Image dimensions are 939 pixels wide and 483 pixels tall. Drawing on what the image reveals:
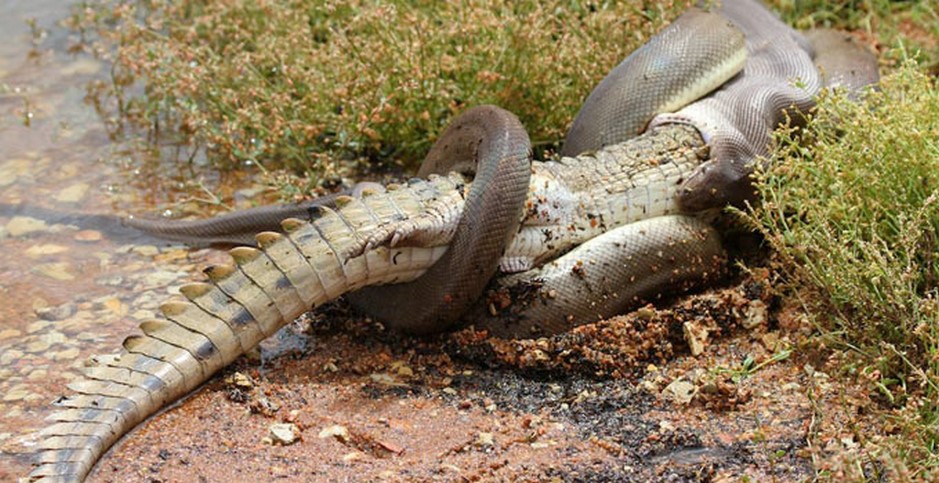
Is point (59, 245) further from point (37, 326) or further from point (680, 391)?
point (680, 391)

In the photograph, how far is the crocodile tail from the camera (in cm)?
456

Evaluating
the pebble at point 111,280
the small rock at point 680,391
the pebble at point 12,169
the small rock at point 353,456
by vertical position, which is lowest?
the pebble at point 12,169

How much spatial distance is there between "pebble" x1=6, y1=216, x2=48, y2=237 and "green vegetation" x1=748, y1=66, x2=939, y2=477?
3384 millimetres

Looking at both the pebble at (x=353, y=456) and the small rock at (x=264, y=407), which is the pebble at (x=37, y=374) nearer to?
the small rock at (x=264, y=407)

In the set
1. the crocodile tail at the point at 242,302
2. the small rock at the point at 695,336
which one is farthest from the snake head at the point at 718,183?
the crocodile tail at the point at 242,302

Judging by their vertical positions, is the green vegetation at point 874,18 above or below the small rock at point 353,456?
above

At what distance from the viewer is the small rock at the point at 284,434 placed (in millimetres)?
4504

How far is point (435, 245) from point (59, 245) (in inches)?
79.0

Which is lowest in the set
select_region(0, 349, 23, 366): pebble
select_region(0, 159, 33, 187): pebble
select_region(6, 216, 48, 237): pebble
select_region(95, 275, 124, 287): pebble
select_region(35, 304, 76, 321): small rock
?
select_region(0, 159, 33, 187): pebble

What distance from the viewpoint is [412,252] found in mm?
5039

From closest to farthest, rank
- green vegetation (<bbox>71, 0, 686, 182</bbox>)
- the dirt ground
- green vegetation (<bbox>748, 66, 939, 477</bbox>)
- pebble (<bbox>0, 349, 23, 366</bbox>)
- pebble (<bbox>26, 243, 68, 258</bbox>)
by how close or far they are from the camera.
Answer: the dirt ground, green vegetation (<bbox>748, 66, 939, 477</bbox>), pebble (<bbox>0, 349, 23, 366</bbox>), pebble (<bbox>26, 243, 68, 258</bbox>), green vegetation (<bbox>71, 0, 686, 182</bbox>)

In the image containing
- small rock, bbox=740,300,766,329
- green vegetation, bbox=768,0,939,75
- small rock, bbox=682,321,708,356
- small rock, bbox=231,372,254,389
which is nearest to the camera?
small rock, bbox=231,372,254,389

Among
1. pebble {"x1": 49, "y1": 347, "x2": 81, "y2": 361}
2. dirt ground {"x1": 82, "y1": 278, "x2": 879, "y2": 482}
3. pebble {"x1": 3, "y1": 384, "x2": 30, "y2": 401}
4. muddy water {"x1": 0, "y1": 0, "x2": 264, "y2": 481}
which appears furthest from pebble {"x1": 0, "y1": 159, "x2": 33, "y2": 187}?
dirt ground {"x1": 82, "y1": 278, "x2": 879, "y2": 482}

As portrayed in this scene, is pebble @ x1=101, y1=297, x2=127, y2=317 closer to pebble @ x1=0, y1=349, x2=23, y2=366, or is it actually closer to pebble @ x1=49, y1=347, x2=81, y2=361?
pebble @ x1=49, y1=347, x2=81, y2=361
